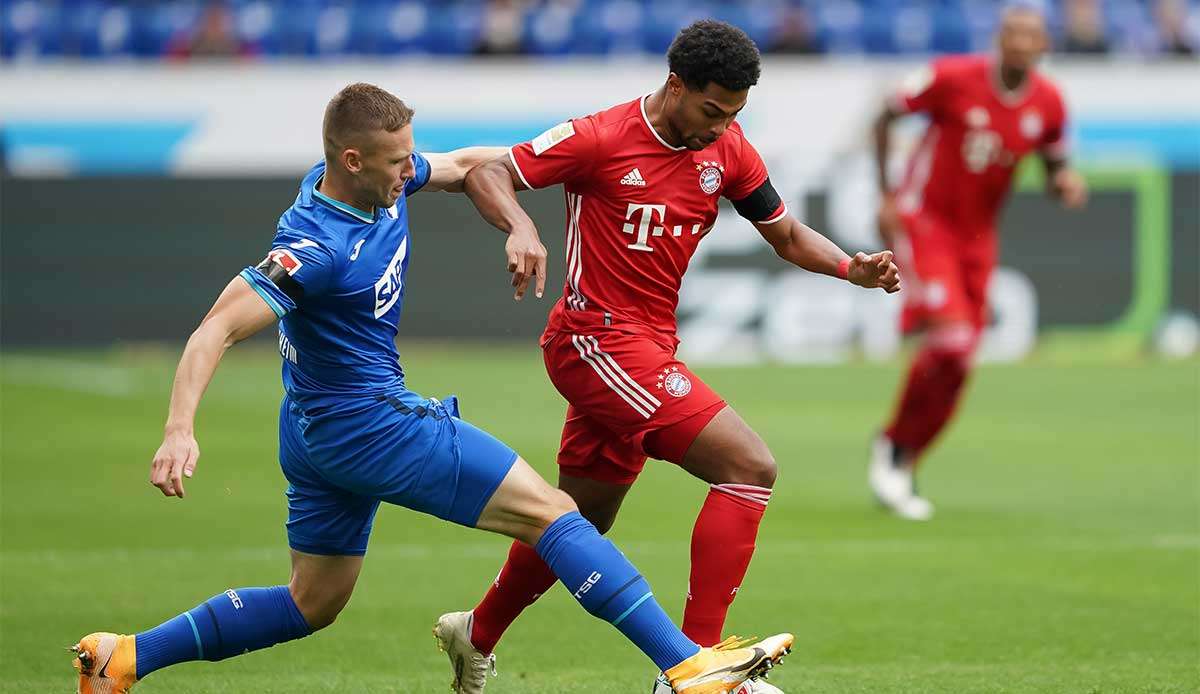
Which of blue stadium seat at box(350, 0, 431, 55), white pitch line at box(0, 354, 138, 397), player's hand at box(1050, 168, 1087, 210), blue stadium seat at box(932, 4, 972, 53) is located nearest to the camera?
player's hand at box(1050, 168, 1087, 210)

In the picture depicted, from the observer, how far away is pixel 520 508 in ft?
17.0

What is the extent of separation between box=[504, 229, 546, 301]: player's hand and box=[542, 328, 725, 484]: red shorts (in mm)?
579

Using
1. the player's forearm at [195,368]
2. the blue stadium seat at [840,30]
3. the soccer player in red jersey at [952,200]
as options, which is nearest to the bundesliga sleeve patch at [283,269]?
the player's forearm at [195,368]

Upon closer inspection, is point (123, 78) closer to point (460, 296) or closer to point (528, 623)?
point (460, 296)

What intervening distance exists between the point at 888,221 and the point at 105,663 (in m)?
6.08

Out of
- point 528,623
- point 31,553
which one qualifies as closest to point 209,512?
point 31,553

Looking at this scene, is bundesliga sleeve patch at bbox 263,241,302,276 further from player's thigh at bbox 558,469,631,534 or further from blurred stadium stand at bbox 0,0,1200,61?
blurred stadium stand at bbox 0,0,1200,61

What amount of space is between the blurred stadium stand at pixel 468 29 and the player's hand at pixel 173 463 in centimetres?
1498

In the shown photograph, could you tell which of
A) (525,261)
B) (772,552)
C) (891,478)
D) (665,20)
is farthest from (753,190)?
(665,20)

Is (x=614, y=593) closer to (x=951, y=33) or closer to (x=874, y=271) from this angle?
(x=874, y=271)

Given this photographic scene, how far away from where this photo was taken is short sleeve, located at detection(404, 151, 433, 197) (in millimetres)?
5578

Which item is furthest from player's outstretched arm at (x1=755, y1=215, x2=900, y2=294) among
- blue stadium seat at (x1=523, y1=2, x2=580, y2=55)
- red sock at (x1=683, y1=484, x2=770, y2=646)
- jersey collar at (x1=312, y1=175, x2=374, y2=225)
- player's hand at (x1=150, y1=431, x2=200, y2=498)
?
blue stadium seat at (x1=523, y1=2, x2=580, y2=55)

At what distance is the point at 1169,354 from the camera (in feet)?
61.0

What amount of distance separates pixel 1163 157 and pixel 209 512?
41.5 ft
